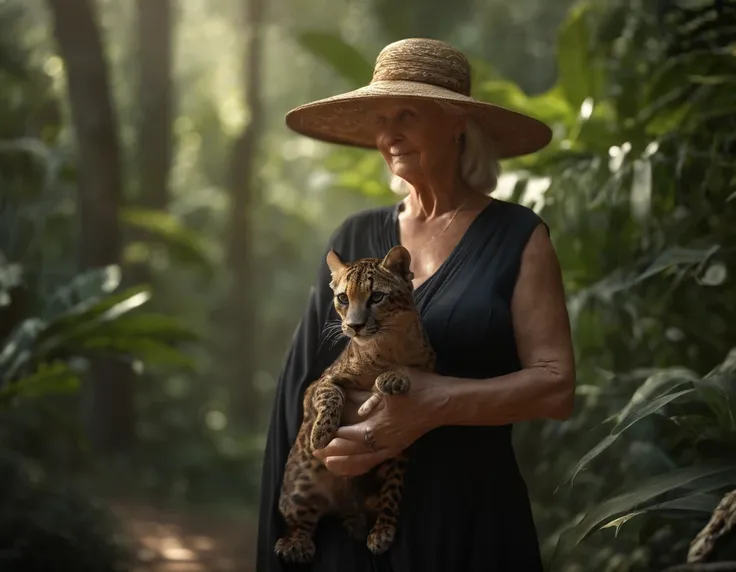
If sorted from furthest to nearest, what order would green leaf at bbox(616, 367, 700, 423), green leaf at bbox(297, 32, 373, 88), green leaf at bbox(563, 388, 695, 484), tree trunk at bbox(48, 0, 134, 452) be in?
1. tree trunk at bbox(48, 0, 134, 452)
2. green leaf at bbox(297, 32, 373, 88)
3. green leaf at bbox(616, 367, 700, 423)
4. green leaf at bbox(563, 388, 695, 484)

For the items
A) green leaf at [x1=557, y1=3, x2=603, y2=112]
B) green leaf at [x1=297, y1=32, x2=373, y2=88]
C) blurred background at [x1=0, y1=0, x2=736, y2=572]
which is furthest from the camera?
green leaf at [x1=297, y1=32, x2=373, y2=88]

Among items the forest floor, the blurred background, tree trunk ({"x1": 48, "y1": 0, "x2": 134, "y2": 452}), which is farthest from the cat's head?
tree trunk ({"x1": 48, "y1": 0, "x2": 134, "y2": 452})

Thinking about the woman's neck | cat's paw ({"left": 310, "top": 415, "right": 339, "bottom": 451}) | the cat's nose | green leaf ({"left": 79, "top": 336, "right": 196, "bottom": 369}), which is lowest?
green leaf ({"left": 79, "top": 336, "right": 196, "bottom": 369})

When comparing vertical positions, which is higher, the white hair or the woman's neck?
the white hair

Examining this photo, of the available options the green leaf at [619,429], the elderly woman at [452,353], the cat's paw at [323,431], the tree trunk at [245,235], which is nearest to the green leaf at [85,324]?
the elderly woman at [452,353]

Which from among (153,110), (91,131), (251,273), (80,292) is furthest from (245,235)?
(80,292)

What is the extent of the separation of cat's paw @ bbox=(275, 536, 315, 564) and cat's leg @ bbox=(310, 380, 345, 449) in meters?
0.25

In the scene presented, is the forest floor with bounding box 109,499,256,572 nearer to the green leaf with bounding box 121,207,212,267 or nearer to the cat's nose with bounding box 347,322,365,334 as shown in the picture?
the green leaf with bounding box 121,207,212,267

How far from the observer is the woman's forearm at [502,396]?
1.92 meters

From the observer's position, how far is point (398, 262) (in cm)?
197

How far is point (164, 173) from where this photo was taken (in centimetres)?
828

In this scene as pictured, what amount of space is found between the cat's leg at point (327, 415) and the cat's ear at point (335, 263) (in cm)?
26

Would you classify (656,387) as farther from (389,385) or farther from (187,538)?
(187,538)

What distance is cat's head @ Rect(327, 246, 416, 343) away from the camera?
1.93m
